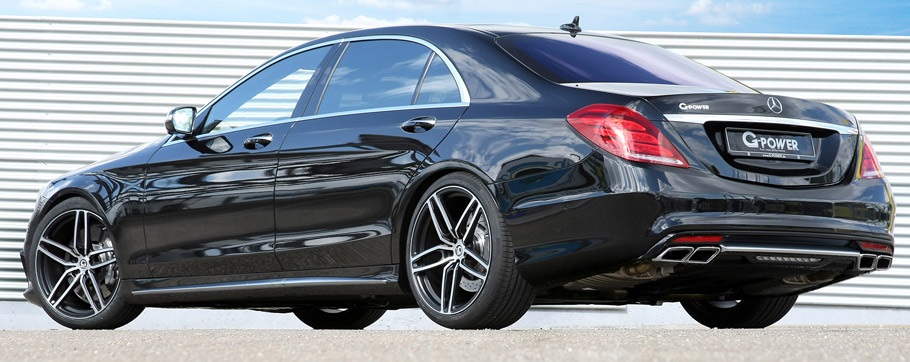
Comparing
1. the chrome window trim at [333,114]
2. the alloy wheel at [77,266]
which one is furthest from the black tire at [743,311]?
the alloy wheel at [77,266]

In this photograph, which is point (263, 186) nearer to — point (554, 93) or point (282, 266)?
point (282, 266)

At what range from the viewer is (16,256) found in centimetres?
1048

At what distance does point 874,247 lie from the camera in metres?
4.64

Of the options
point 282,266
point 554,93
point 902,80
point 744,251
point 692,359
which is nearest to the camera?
point 692,359

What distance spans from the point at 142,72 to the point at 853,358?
810 cm

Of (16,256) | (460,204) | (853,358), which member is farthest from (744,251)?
(16,256)

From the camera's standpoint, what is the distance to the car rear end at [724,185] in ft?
13.7

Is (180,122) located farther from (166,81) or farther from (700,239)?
(166,81)

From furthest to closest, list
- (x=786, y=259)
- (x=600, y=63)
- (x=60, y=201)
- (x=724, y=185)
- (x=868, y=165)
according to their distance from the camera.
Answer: (x=60, y=201), (x=600, y=63), (x=868, y=165), (x=786, y=259), (x=724, y=185)

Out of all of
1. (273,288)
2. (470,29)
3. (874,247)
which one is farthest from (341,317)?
(874,247)

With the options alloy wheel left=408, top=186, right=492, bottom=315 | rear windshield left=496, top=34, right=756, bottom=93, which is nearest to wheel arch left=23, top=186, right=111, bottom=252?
alloy wheel left=408, top=186, right=492, bottom=315

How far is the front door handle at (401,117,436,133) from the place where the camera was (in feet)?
15.8

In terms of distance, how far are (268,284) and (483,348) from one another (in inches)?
77.1

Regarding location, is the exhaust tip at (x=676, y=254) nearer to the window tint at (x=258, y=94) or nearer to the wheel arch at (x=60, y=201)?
the window tint at (x=258, y=94)
